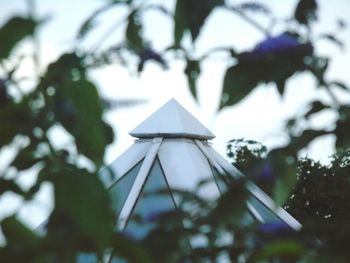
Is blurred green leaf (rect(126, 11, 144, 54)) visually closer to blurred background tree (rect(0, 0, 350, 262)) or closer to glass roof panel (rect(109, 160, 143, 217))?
blurred background tree (rect(0, 0, 350, 262))

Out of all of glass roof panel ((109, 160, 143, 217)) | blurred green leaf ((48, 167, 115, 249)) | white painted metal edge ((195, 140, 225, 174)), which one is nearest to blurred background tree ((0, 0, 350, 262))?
blurred green leaf ((48, 167, 115, 249))

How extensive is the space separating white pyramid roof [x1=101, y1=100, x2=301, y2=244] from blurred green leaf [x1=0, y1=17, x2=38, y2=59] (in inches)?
83.0

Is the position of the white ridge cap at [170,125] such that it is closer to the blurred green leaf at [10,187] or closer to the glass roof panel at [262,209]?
the glass roof panel at [262,209]

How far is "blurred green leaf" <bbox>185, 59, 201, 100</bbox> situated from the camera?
0.69 meters

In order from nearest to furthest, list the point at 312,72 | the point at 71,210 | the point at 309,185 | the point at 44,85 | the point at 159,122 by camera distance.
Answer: the point at 71,210 → the point at 44,85 → the point at 312,72 → the point at 159,122 → the point at 309,185

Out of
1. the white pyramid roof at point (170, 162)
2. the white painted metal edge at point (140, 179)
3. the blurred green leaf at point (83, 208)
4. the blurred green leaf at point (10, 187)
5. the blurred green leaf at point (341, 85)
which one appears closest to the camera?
the blurred green leaf at point (83, 208)

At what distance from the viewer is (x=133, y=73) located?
669 millimetres

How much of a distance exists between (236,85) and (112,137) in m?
0.24

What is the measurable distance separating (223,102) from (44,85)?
0.22 m

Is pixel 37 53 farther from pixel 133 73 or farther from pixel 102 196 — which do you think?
pixel 133 73

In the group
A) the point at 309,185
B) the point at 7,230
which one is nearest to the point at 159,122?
the point at 7,230

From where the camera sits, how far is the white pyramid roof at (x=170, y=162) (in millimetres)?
2641

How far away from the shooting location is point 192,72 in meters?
0.69

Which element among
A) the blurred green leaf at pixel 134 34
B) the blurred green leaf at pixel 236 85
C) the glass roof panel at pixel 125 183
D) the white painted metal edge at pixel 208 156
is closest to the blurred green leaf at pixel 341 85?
A: the blurred green leaf at pixel 236 85
